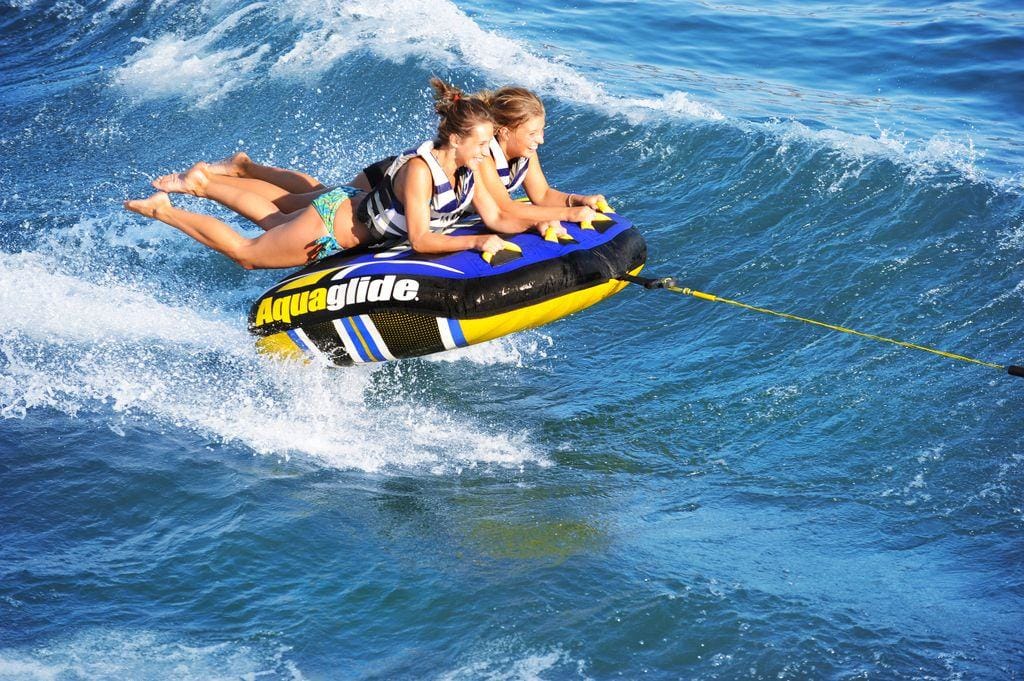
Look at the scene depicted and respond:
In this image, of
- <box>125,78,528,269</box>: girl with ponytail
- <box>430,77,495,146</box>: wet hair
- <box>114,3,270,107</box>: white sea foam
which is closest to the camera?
<box>430,77,495,146</box>: wet hair

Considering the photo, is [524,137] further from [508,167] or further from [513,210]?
[513,210]

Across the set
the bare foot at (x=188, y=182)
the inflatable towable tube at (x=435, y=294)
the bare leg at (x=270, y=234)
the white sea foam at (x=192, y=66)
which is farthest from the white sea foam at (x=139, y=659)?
the white sea foam at (x=192, y=66)

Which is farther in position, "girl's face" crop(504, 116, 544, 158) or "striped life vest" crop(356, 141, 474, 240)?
"girl's face" crop(504, 116, 544, 158)

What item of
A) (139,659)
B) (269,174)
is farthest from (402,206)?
(139,659)

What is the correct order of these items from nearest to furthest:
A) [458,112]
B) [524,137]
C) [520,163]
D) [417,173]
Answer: [458,112] < [417,173] < [524,137] < [520,163]

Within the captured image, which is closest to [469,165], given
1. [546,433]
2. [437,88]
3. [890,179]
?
[437,88]

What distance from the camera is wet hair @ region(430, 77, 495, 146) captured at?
591 cm

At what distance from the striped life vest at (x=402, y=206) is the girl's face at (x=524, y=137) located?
1.12 feet

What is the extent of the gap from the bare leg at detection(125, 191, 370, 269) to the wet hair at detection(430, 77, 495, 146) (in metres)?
0.92

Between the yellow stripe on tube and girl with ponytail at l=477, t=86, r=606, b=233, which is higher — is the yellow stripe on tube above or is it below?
below

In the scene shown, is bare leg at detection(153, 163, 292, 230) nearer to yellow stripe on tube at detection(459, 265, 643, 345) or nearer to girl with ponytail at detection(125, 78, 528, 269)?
girl with ponytail at detection(125, 78, 528, 269)

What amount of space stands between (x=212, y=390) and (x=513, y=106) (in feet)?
8.27

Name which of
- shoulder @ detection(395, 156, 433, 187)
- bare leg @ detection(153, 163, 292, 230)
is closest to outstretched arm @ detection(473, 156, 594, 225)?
shoulder @ detection(395, 156, 433, 187)

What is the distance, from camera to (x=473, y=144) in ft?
19.6
